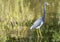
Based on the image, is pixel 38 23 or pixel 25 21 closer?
pixel 38 23

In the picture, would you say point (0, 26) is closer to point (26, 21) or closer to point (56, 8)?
point (26, 21)

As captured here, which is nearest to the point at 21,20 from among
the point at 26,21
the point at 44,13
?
the point at 26,21

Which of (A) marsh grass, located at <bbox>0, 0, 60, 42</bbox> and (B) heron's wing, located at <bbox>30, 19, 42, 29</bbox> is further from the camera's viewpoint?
(A) marsh grass, located at <bbox>0, 0, 60, 42</bbox>

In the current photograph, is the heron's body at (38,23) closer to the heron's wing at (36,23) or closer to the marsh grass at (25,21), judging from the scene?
the heron's wing at (36,23)

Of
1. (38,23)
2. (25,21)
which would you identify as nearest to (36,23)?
(38,23)

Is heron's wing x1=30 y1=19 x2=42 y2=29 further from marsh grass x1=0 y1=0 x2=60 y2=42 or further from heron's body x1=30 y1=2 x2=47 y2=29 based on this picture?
marsh grass x1=0 y1=0 x2=60 y2=42

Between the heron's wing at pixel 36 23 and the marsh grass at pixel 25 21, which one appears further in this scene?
the marsh grass at pixel 25 21

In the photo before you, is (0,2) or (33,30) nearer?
(33,30)

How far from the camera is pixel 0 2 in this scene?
8.23 meters

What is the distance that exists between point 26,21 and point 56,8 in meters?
0.85

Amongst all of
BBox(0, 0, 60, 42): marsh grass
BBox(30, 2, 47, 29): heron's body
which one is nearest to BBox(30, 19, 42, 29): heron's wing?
BBox(30, 2, 47, 29): heron's body

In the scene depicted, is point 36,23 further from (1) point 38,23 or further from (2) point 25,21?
(2) point 25,21

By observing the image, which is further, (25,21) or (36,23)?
(25,21)

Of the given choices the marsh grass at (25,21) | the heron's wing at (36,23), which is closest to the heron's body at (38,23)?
the heron's wing at (36,23)
